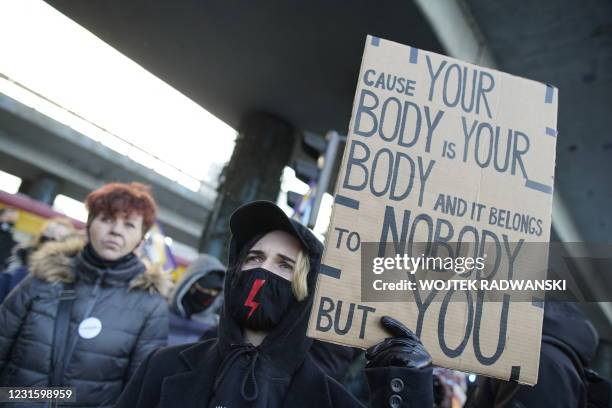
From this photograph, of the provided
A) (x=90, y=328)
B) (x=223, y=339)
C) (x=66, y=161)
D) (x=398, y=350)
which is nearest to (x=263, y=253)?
(x=223, y=339)

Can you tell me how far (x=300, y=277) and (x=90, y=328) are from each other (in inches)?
49.5

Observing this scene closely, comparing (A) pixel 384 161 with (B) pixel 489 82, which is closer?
(A) pixel 384 161

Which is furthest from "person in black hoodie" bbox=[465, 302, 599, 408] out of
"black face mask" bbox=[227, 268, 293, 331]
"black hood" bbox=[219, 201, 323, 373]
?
"black face mask" bbox=[227, 268, 293, 331]

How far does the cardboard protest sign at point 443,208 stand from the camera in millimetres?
1270

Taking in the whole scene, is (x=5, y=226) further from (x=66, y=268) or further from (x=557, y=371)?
(x=557, y=371)

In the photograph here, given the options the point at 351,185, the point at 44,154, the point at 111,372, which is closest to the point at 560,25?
the point at 351,185

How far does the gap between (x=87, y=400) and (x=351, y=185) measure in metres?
1.76

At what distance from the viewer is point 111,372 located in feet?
7.10

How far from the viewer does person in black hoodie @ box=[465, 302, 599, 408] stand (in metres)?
1.67

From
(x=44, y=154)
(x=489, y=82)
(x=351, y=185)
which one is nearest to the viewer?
(x=351, y=185)

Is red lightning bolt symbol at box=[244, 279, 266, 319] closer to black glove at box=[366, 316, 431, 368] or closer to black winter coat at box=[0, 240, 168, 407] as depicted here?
black glove at box=[366, 316, 431, 368]

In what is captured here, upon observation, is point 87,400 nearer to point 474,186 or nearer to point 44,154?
point 474,186

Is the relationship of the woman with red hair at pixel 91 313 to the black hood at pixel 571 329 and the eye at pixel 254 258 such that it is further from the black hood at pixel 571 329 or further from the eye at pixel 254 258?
the black hood at pixel 571 329

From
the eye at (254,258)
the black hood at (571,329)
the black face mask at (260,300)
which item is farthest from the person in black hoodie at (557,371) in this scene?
the eye at (254,258)
